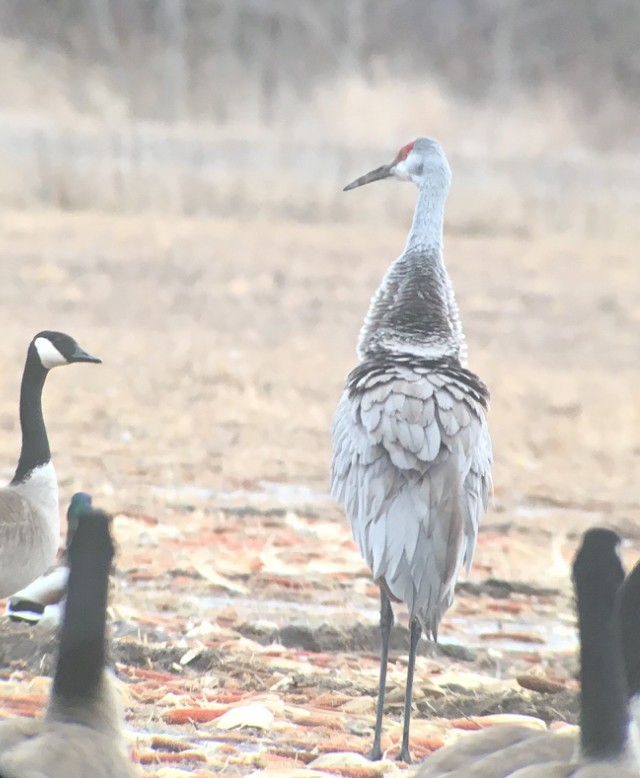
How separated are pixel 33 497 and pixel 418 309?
1333mm

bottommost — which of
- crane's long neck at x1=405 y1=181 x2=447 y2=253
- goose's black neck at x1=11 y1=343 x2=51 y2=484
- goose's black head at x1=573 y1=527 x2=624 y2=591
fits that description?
goose's black head at x1=573 y1=527 x2=624 y2=591

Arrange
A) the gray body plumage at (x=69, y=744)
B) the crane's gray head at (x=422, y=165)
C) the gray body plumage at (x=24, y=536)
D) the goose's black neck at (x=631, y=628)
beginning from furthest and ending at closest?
the crane's gray head at (x=422, y=165) < the gray body plumage at (x=24, y=536) < the goose's black neck at (x=631, y=628) < the gray body plumage at (x=69, y=744)

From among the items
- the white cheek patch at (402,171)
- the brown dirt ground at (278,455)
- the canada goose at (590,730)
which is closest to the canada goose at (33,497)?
the brown dirt ground at (278,455)

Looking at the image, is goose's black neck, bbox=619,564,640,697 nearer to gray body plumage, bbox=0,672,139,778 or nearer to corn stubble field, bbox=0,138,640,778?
corn stubble field, bbox=0,138,640,778

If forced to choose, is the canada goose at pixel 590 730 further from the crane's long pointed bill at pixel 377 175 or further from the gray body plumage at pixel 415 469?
the crane's long pointed bill at pixel 377 175

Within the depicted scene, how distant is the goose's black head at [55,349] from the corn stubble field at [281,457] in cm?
81

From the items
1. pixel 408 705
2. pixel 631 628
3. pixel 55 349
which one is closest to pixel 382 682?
pixel 408 705

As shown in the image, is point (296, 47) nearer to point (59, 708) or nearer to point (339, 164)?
point (339, 164)

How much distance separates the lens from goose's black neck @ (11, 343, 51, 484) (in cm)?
502

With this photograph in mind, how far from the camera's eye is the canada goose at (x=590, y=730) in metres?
2.68

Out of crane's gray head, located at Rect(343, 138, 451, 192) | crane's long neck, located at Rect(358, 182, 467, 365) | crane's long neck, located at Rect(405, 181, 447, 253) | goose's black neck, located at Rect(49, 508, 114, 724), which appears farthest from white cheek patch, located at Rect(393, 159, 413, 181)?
goose's black neck, located at Rect(49, 508, 114, 724)

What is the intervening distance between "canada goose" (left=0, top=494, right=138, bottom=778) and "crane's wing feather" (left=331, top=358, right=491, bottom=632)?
3.63ft

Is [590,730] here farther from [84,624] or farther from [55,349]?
[55,349]

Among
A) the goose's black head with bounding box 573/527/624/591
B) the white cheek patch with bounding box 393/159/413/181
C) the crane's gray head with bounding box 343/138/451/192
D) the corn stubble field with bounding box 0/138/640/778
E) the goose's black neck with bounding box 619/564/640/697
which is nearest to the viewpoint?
the goose's black head with bounding box 573/527/624/591
